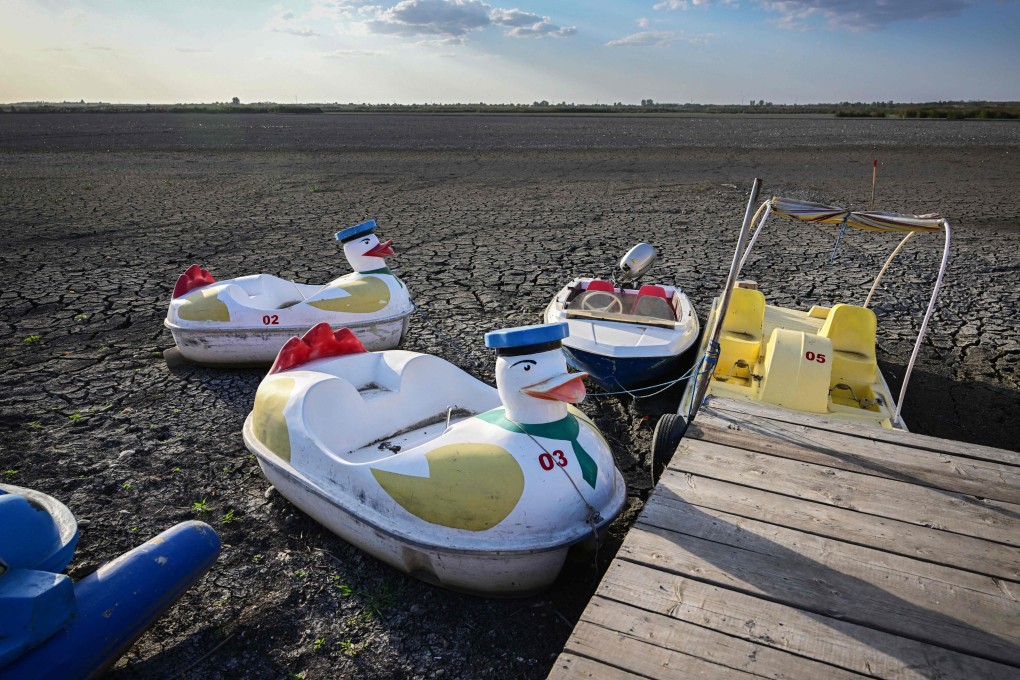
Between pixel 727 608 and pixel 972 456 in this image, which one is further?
pixel 972 456

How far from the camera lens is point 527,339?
105 inches

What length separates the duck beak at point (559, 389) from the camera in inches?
106

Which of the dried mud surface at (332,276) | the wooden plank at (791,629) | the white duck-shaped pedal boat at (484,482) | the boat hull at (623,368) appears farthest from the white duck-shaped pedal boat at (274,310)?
the wooden plank at (791,629)

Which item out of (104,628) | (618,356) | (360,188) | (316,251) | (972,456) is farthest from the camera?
(360,188)

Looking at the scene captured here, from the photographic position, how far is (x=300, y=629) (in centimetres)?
273

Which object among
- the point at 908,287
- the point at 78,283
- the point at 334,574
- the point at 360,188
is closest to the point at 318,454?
the point at 334,574

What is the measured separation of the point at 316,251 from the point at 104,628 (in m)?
7.09

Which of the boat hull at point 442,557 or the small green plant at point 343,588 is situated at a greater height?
the boat hull at point 442,557

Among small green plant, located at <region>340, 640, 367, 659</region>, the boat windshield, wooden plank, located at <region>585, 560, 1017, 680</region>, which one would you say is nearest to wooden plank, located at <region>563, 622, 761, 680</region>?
wooden plank, located at <region>585, 560, 1017, 680</region>

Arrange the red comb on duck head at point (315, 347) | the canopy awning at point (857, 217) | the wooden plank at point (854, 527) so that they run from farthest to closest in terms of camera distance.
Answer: the canopy awning at point (857, 217)
the red comb on duck head at point (315, 347)
the wooden plank at point (854, 527)

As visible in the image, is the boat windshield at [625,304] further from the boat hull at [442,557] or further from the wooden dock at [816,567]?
the boat hull at [442,557]

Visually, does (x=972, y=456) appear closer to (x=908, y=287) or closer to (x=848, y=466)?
(x=848, y=466)

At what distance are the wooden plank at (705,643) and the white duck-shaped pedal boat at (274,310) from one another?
344 cm

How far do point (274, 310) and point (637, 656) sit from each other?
3.85m
